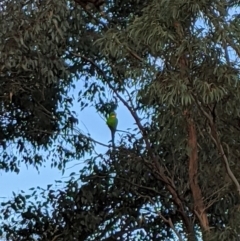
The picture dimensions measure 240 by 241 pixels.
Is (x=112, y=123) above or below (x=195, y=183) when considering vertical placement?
above

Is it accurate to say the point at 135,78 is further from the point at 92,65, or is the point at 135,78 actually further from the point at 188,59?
the point at 92,65

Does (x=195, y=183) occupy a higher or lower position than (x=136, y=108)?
lower

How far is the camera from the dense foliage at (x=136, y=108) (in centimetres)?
447

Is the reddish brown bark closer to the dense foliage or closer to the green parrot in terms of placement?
the dense foliage

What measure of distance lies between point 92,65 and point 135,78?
177 cm

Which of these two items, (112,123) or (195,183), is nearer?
(195,183)

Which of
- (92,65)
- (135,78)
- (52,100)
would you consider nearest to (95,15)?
(92,65)

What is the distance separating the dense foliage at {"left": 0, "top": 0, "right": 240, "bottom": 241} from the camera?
14.6ft

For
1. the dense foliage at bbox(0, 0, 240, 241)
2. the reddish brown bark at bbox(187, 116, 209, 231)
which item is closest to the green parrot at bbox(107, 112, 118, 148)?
the dense foliage at bbox(0, 0, 240, 241)

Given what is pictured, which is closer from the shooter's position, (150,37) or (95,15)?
(150,37)

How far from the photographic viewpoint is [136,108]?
17.8 feet

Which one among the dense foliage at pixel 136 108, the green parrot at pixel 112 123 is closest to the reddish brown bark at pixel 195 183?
the dense foliage at pixel 136 108

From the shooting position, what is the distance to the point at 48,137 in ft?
22.2

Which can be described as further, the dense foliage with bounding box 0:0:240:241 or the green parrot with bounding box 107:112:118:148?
the green parrot with bounding box 107:112:118:148
